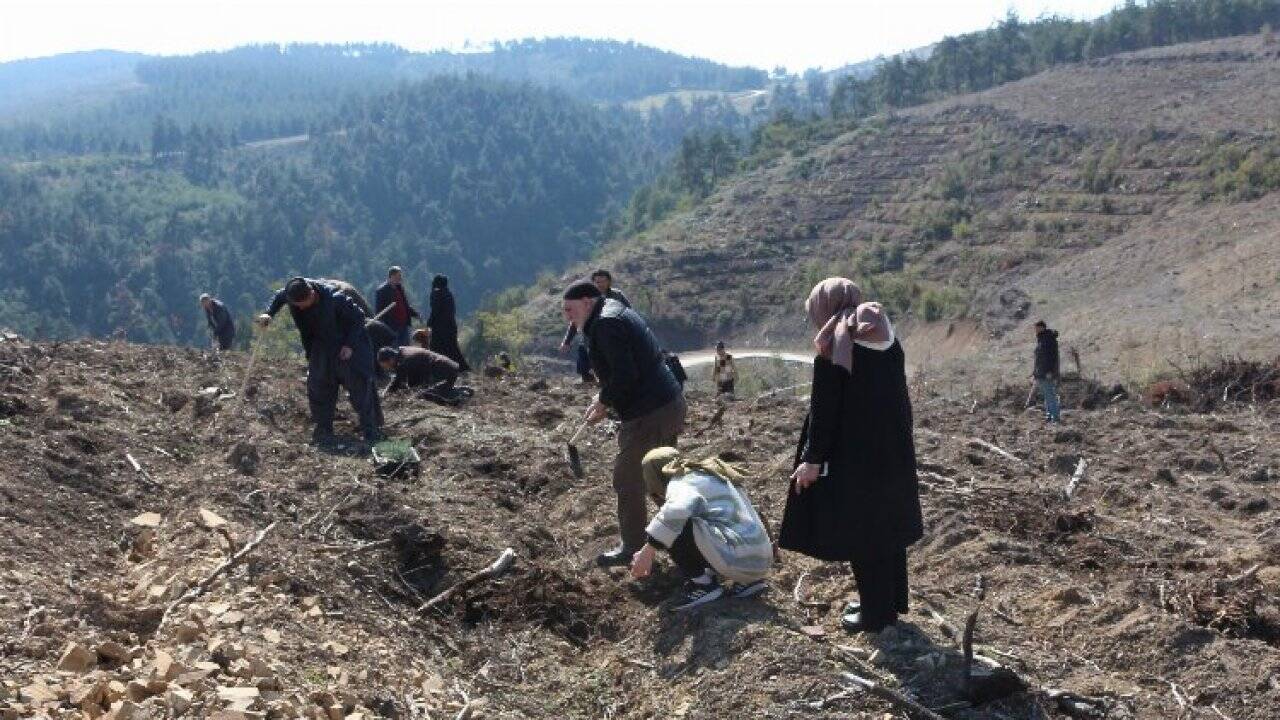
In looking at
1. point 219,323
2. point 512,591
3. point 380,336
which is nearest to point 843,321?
point 512,591

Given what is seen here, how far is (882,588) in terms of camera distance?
5469 millimetres

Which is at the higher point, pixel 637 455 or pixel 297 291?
pixel 297 291

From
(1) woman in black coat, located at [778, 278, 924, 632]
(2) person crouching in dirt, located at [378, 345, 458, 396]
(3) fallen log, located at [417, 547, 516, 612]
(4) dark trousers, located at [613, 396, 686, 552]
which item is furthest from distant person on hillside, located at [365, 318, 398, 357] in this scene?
(1) woman in black coat, located at [778, 278, 924, 632]

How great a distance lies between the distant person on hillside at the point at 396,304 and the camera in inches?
502

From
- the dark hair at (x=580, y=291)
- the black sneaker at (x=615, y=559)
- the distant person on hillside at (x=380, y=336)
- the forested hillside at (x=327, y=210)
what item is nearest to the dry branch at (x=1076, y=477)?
the black sneaker at (x=615, y=559)

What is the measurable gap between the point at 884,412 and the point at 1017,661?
3.61 feet

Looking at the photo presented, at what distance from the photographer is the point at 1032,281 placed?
41.3 metres

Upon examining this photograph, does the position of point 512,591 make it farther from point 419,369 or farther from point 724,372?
point 724,372

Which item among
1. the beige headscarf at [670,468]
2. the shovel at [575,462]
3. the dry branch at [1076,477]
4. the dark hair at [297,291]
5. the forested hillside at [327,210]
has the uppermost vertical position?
the dark hair at [297,291]

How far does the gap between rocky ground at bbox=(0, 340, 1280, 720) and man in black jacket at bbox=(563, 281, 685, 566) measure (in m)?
0.49

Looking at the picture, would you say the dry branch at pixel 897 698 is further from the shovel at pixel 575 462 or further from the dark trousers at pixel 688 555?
the shovel at pixel 575 462

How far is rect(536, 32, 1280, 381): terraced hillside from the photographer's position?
119 ft

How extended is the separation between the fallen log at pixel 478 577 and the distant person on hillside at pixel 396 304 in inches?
251

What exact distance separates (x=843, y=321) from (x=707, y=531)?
3.94 feet
